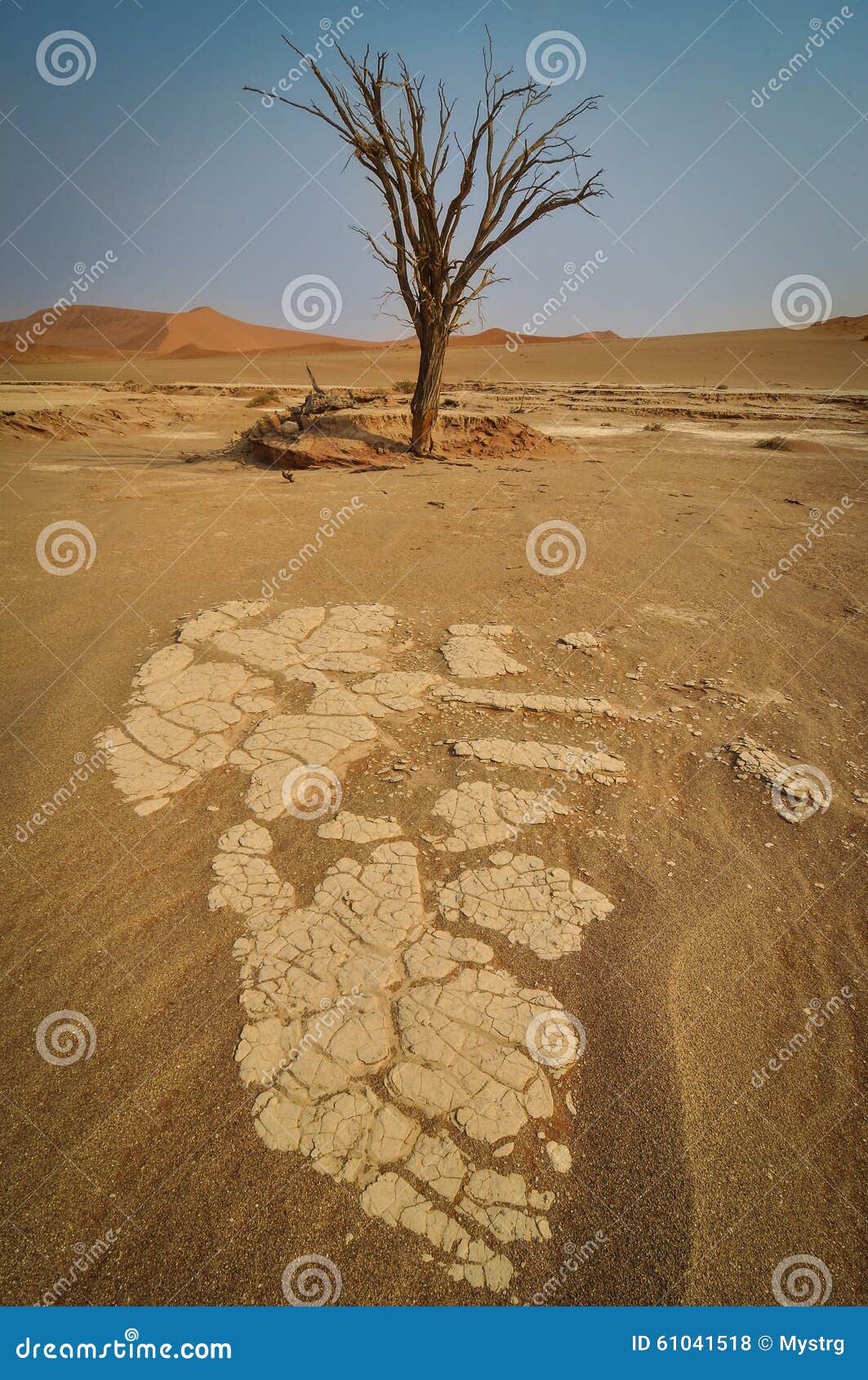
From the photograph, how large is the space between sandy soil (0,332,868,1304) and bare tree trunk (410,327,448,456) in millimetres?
4244

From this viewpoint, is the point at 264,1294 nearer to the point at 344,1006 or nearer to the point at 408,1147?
the point at 408,1147

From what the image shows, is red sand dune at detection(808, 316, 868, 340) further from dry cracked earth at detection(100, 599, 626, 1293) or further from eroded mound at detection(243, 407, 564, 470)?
dry cracked earth at detection(100, 599, 626, 1293)

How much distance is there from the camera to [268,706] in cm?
305

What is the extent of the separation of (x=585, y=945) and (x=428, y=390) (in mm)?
8418

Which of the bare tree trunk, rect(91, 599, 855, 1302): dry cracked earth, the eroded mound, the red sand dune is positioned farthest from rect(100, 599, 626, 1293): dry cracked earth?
the red sand dune

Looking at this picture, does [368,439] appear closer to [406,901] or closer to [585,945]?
[406,901]

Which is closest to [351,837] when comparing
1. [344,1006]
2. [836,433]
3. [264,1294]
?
[344,1006]

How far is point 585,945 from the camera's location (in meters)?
1.93

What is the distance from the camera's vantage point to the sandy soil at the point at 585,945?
1.34 m

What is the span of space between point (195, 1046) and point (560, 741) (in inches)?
72.5

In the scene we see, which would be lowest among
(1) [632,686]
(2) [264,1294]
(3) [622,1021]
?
(2) [264,1294]

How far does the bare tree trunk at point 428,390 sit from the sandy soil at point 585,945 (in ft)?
13.9

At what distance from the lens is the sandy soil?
1.34m

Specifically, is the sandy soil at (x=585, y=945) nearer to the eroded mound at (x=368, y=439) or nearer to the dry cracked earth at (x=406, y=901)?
the dry cracked earth at (x=406, y=901)
